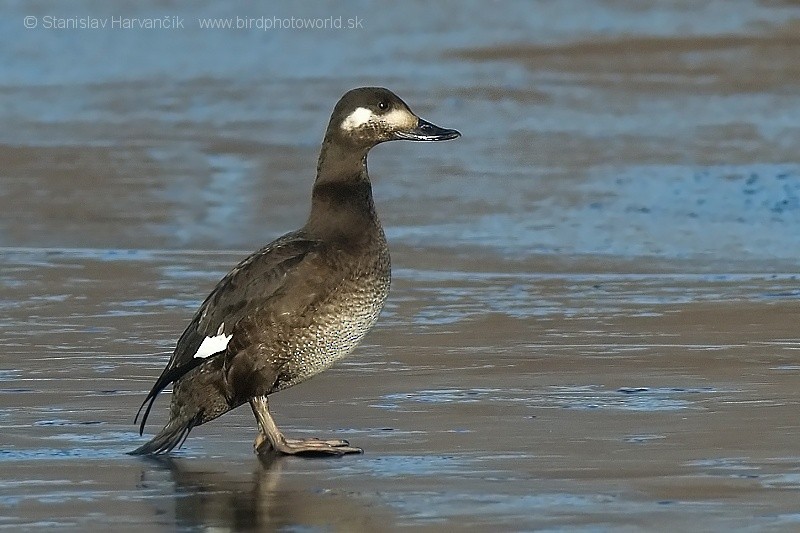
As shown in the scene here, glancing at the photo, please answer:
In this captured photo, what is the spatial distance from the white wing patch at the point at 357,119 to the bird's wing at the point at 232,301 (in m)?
0.56

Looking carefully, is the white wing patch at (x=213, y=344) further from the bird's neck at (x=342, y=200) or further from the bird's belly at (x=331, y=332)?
the bird's neck at (x=342, y=200)

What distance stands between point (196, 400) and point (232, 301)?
0.36 meters

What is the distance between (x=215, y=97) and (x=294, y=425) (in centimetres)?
1311

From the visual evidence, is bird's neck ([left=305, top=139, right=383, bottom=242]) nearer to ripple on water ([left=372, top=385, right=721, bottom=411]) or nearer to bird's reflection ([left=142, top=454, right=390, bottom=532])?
ripple on water ([left=372, top=385, right=721, bottom=411])

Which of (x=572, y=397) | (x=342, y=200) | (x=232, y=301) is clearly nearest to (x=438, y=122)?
(x=572, y=397)

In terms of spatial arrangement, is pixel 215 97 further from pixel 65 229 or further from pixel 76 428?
pixel 76 428

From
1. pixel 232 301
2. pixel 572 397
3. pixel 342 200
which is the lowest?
pixel 572 397

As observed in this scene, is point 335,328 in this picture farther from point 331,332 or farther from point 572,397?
point 572,397

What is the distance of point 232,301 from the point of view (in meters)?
6.57

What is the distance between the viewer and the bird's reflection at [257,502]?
17.3 ft

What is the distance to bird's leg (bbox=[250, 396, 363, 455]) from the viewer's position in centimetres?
626

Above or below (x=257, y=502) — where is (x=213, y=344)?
above

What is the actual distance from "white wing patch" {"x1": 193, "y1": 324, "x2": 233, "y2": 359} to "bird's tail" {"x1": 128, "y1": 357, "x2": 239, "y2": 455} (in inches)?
1.6

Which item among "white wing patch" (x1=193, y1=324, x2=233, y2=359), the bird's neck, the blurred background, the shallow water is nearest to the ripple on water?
the shallow water
